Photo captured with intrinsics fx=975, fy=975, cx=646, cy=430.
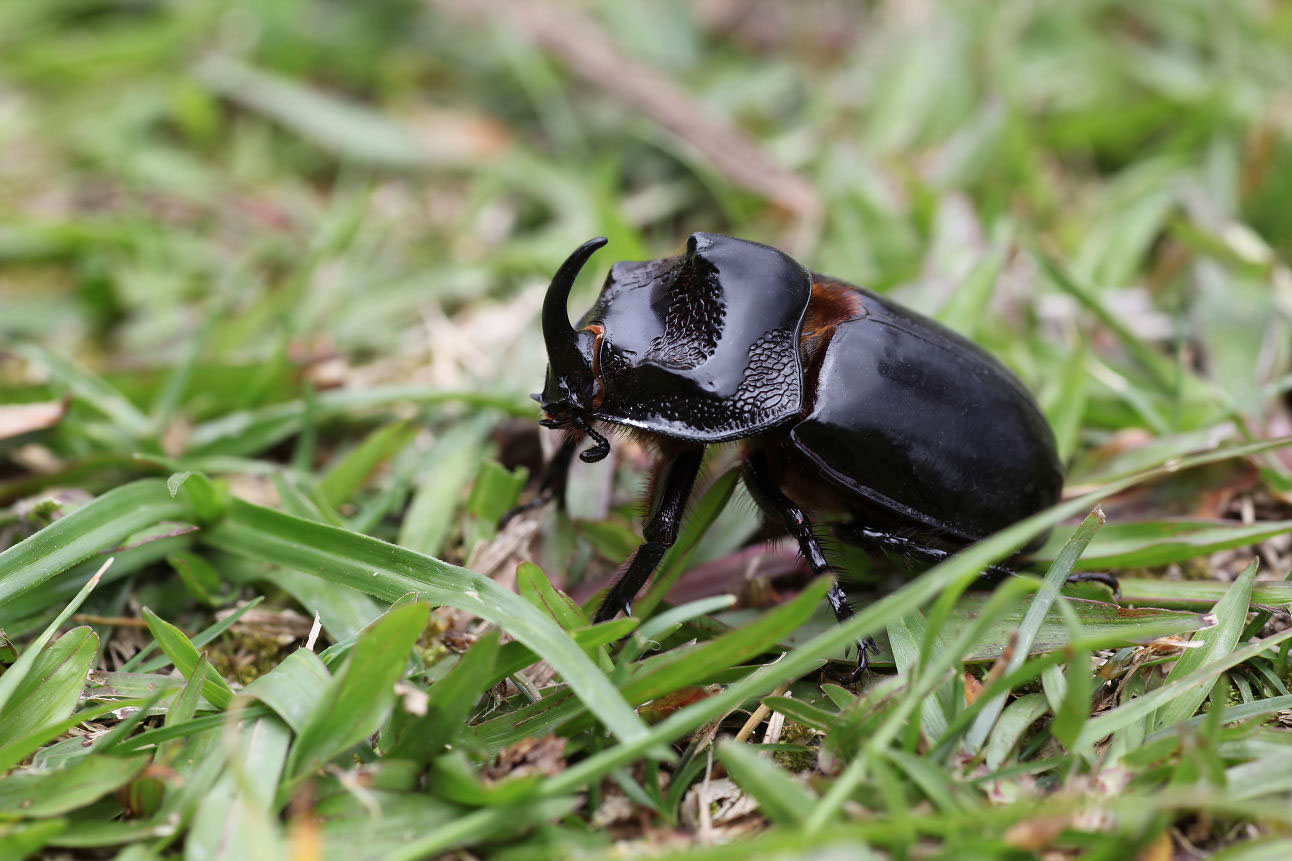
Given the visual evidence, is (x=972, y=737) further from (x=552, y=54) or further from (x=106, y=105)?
(x=106, y=105)

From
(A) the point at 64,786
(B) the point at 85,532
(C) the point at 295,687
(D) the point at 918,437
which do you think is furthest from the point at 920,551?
(B) the point at 85,532

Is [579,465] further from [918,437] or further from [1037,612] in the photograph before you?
[1037,612]

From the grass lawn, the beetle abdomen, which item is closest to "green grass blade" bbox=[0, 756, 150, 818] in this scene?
the grass lawn

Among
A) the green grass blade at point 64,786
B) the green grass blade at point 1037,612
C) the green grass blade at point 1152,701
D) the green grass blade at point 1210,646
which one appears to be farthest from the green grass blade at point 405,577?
the green grass blade at point 1210,646

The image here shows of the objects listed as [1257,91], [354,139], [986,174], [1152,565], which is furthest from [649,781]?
[1257,91]

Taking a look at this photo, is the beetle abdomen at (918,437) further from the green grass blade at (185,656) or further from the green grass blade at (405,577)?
the green grass blade at (185,656)

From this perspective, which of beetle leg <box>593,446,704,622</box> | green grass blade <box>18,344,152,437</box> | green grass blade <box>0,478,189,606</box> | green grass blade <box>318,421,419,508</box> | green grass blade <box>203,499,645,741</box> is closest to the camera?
green grass blade <box>203,499,645,741</box>

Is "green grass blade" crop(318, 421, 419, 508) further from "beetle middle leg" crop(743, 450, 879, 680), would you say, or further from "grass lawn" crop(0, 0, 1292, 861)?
"beetle middle leg" crop(743, 450, 879, 680)
